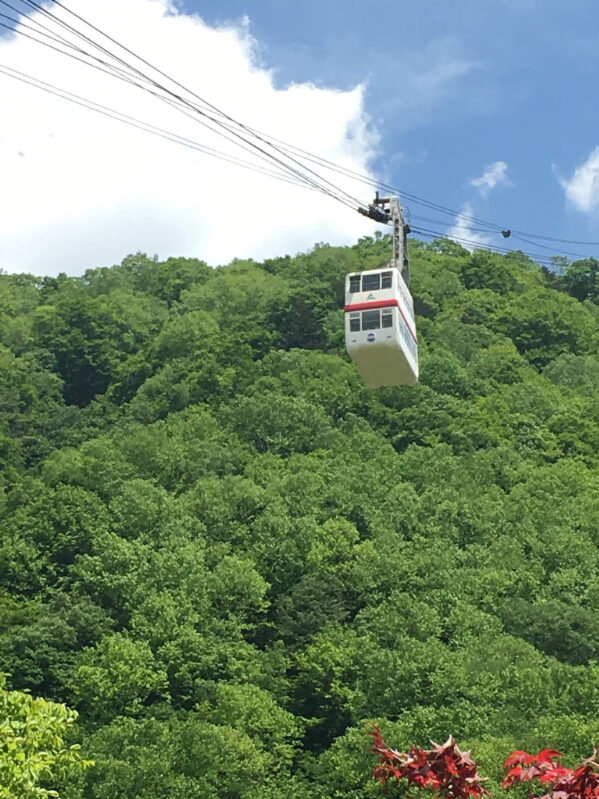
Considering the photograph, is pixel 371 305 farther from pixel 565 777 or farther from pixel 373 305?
pixel 565 777

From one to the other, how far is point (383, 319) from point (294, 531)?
29393 millimetres

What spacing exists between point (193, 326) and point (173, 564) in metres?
31.6

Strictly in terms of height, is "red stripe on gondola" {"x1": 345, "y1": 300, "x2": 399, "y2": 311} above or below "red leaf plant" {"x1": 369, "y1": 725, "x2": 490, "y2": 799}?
above

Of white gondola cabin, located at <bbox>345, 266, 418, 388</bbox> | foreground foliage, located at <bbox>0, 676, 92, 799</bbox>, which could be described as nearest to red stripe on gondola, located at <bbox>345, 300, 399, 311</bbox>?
white gondola cabin, located at <bbox>345, 266, 418, 388</bbox>

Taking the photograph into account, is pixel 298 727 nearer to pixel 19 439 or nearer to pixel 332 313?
pixel 19 439

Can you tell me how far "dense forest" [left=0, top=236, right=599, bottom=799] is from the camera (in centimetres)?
3900

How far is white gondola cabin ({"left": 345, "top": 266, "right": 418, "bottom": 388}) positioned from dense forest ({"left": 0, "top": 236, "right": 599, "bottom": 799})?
8183 mm

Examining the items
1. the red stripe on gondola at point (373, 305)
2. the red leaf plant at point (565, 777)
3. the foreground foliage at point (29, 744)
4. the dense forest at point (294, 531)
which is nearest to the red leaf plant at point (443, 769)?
the red leaf plant at point (565, 777)

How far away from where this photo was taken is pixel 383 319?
26.0 metres

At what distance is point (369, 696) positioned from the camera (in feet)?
137

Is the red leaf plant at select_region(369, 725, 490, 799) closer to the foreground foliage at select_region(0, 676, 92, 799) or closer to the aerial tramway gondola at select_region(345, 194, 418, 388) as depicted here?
the foreground foliage at select_region(0, 676, 92, 799)

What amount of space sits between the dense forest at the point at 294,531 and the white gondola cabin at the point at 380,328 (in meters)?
8.18

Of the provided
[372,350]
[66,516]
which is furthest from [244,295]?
[372,350]

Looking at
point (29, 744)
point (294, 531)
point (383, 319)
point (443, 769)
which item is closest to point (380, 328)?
point (383, 319)
